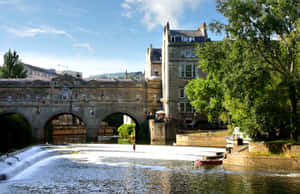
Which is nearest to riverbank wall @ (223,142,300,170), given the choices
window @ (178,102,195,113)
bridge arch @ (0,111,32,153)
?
window @ (178,102,195,113)

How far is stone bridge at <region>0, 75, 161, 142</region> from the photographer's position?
192 feet

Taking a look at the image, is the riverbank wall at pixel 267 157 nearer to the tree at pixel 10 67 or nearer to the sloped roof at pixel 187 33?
the sloped roof at pixel 187 33

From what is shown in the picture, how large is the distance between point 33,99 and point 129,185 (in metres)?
42.8

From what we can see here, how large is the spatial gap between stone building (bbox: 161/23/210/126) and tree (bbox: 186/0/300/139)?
3070 centimetres

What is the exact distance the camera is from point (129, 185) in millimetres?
21016

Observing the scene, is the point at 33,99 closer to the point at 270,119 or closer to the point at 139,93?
the point at 139,93

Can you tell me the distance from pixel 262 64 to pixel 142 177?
41.9 feet

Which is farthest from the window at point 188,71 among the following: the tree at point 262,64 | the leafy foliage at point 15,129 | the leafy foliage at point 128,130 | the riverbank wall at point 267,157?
the riverbank wall at point 267,157

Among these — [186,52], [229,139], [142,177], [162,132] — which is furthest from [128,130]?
[142,177]

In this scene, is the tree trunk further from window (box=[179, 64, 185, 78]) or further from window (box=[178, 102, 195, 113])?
window (box=[179, 64, 185, 78])

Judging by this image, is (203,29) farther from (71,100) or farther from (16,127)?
(16,127)

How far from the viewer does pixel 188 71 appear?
197 ft

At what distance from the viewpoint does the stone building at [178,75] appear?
59000 millimetres

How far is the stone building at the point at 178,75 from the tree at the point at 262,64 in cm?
3070
